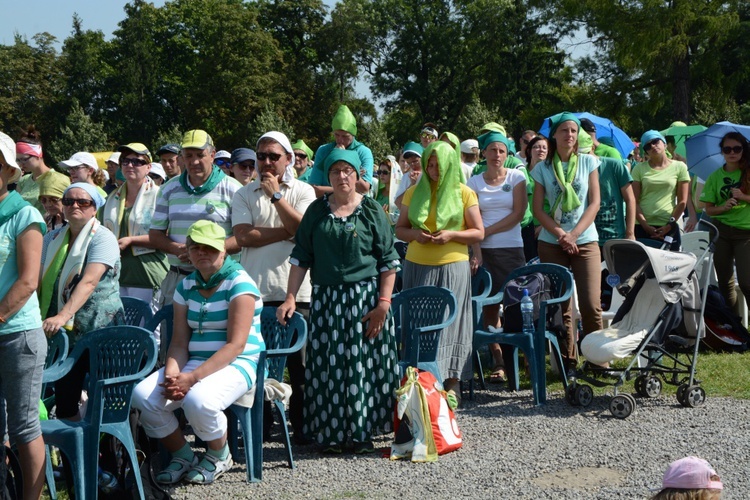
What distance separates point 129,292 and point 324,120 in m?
48.8

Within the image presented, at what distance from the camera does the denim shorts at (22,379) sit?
419 centimetres

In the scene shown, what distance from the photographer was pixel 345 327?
6035mm

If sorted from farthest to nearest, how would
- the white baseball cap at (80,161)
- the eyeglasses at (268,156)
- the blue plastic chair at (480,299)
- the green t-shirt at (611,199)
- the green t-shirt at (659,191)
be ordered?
the green t-shirt at (659,191)
the green t-shirt at (611,199)
the white baseball cap at (80,161)
the blue plastic chair at (480,299)
the eyeglasses at (268,156)

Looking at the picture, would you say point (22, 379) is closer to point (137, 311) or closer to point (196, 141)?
point (137, 311)

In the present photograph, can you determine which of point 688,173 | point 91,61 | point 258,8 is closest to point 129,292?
point 688,173

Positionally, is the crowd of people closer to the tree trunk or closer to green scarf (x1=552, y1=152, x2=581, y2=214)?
green scarf (x1=552, y1=152, x2=581, y2=214)

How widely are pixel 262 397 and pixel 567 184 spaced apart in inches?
134

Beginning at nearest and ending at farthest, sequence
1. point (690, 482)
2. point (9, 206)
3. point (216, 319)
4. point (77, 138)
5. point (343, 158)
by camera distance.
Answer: point (690, 482), point (9, 206), point (216, 319), point (343, 158), point (77, 138)

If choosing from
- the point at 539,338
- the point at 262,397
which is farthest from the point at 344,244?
the point at 539,338

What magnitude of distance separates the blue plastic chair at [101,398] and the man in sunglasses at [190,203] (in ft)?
4.57

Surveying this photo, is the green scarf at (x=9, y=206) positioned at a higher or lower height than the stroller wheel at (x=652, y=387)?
higher

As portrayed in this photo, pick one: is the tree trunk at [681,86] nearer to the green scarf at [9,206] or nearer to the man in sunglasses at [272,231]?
the man in sunglasses at [272,231]

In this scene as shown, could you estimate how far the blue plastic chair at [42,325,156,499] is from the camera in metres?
4.68

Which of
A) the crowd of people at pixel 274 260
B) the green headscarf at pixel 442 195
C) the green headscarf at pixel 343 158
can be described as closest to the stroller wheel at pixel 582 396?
the crowd of people at pixel 274 260
